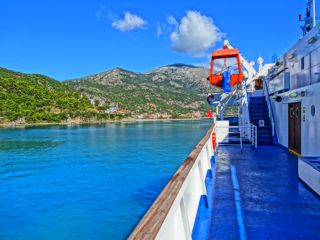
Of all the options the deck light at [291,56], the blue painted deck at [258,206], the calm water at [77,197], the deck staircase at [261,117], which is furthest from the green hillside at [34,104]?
the blue painted deck at [258,206]

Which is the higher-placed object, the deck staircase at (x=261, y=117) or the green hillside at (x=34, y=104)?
the green hillside at (x=34, y=104)

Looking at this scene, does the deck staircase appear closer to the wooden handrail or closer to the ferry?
the ferry

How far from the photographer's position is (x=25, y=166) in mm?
18328

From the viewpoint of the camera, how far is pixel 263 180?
5668 mm

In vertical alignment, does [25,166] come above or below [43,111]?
below

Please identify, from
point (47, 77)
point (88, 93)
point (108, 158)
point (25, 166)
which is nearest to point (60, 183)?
point (25, 166)

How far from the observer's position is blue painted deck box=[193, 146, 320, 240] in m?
3.33

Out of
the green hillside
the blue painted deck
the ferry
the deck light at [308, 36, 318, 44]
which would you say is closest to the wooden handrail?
the ferry

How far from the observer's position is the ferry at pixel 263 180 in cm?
267

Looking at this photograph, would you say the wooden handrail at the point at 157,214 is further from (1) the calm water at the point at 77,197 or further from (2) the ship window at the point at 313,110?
(2) the ship window at the point at 313,110

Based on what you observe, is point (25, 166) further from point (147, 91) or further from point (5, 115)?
point (147, 91)

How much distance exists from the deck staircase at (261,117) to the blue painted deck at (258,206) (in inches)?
176

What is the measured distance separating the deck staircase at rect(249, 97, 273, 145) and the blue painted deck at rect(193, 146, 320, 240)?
448 centimetres

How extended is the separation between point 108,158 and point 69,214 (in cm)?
1237
